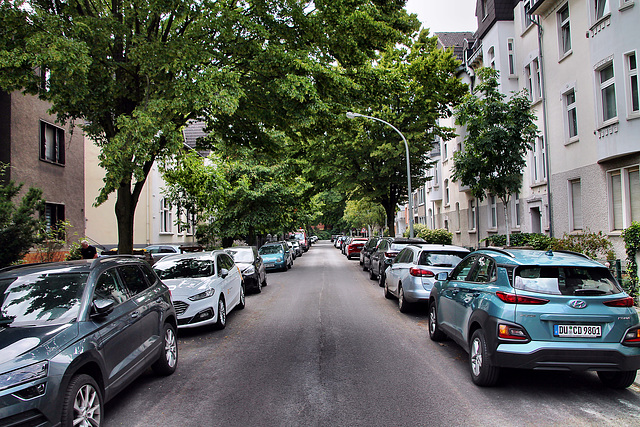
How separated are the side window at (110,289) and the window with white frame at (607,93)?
44.6ft

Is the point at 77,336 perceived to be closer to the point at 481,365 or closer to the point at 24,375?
the point at 24,375

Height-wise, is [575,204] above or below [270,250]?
above

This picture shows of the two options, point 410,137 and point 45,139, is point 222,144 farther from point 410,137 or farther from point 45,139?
point 410,137

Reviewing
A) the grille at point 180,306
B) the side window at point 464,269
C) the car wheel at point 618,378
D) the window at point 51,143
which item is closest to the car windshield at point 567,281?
the car wheel at point 618,378

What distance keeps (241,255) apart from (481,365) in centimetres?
1195

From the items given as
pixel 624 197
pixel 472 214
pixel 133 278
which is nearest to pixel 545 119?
pixel 624 197

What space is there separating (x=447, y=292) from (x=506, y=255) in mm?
1492

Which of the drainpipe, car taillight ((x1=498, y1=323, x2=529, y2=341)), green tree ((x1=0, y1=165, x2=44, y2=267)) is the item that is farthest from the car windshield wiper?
the drainpipe

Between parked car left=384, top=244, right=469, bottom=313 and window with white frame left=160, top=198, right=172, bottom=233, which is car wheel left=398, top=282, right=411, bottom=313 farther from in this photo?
window with white frame left=160, top=198, right=172, bottom=233

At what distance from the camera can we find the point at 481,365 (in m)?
5.39

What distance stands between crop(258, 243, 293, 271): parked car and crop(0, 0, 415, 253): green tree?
1478 cm

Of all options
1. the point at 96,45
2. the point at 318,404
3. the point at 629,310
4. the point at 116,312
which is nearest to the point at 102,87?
the point at 96,45

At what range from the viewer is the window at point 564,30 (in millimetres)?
15947

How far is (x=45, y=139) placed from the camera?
1731 centimetres
